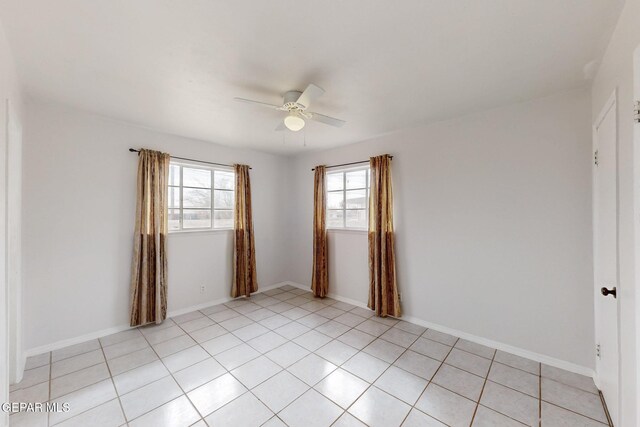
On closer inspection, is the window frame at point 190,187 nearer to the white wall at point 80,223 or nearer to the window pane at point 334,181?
the white wall at point 80,223

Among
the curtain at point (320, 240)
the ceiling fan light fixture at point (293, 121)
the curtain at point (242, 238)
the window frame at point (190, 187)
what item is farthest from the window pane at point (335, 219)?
the ceiling fan light fixture at point (293, 121)

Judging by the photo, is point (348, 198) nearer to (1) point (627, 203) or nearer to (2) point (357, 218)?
(2) point (357, 218)

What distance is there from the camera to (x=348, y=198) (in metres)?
4.15

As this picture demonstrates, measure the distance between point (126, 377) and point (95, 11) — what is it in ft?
8.95

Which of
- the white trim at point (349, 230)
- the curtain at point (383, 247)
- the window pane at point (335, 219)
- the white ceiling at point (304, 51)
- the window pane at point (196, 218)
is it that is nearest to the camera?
the white ceiling at point (304, 51)

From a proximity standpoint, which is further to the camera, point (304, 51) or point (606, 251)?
point (606, 251)

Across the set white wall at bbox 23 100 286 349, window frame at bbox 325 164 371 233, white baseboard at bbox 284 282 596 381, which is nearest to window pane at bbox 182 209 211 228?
white wall at bbox 23 100 286 349

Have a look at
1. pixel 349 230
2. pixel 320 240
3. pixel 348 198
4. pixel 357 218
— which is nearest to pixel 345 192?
pixel 348 198

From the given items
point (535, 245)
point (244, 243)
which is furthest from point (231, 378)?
point (535, 245)

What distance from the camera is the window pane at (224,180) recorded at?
4.09m

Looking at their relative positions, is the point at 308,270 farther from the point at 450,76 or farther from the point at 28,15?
the point at 28,15

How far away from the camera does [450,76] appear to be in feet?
→ 6.70

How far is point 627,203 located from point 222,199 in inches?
171

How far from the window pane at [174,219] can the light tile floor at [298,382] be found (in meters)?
1.34
